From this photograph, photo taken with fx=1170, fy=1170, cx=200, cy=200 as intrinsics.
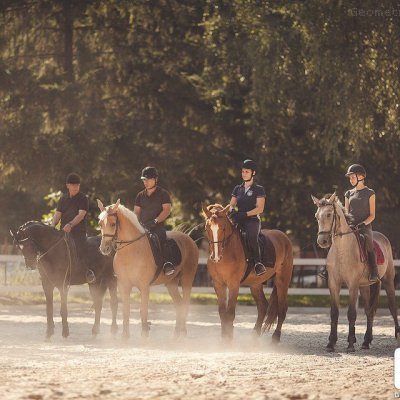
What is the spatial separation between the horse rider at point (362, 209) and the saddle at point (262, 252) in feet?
4.64

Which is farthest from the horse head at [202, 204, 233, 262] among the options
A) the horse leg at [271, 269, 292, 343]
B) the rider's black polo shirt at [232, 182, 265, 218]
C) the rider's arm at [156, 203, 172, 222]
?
the horse leg at [271, 269, 292, 343]

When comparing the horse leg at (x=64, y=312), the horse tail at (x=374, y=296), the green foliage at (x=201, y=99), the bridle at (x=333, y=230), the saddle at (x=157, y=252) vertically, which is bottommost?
the horse leg at (x=64, y=312)

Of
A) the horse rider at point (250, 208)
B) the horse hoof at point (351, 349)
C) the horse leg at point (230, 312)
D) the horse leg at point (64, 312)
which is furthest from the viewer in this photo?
the horse leg at point (64, 312)

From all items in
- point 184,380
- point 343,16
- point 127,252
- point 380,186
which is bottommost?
point 184,380

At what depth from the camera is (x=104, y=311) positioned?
27.6 metres

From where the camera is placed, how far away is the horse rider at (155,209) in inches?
735

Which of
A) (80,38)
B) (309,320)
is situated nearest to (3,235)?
(80,38)

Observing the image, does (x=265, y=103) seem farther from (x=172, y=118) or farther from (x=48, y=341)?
(x=48, y=341)

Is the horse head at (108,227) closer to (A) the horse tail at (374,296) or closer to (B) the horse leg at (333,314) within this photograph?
(B) the horse leg at (333,314)

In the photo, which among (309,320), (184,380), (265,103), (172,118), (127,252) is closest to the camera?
(184,380)

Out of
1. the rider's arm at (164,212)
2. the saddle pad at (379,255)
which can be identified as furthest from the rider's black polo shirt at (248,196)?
the saddle pad at (379,255)

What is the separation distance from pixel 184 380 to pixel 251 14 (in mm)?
17313

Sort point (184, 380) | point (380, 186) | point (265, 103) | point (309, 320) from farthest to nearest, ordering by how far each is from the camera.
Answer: point (380, 186) → point (265, 103) → point (309, 320) → point (184, 380)

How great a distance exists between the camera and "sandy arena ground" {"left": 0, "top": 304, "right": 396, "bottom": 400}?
468 inches
